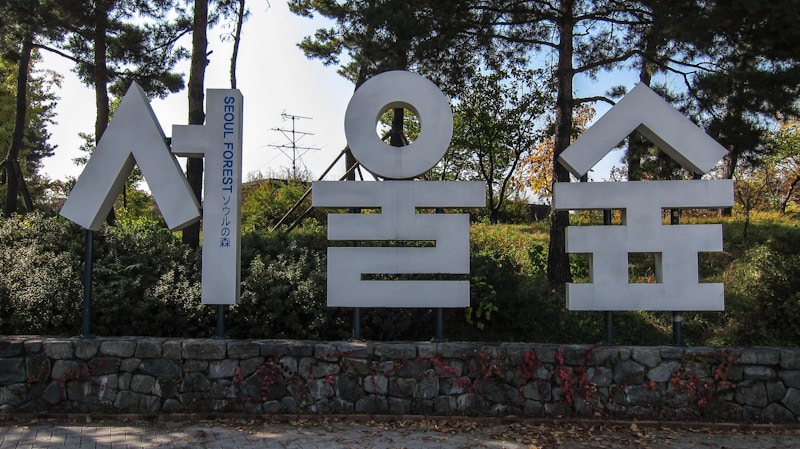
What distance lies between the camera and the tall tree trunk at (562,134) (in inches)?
361

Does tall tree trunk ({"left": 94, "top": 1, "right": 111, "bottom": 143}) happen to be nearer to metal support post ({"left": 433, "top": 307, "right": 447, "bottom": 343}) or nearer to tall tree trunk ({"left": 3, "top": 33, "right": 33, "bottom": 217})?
tall tree trunk ({"left": 3, "top": 33, "right": 33, "bottom": 217})

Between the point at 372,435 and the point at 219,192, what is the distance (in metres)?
2.90

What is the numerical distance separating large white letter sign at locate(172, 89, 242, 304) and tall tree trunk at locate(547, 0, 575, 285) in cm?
523

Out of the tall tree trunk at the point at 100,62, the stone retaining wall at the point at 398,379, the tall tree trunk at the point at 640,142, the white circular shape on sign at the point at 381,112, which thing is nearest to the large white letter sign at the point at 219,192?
the stone retaining wall at the point at 398,379

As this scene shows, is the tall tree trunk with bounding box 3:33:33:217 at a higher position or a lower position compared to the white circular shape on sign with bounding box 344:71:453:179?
higher

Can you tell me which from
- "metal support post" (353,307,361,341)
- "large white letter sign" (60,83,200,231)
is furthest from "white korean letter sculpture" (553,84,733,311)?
"large white letter sign" (60,83,200,231)

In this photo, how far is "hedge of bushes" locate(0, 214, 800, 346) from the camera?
6711mm

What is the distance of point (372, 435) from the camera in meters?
5.25

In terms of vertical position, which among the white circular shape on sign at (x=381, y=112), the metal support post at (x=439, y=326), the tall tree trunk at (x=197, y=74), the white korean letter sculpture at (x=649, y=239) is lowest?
the metal support post at (x=439, y=326)

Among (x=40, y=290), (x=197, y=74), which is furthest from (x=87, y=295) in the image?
(x=197, y=74)

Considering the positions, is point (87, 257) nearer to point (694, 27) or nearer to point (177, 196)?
point (177, 196)

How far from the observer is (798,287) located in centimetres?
766

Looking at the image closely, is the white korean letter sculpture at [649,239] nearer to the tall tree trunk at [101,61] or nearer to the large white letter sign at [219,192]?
the large white letter sign at [219,192]

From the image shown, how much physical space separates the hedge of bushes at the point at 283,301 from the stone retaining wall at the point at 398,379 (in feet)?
2.87
